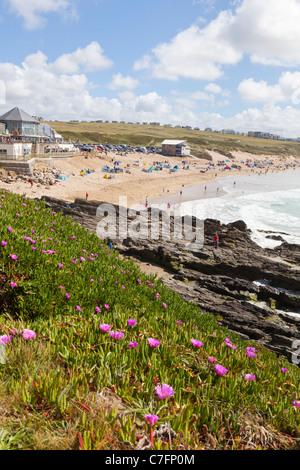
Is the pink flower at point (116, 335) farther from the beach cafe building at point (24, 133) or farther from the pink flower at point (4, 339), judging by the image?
the beach cafe building at point (24, 133)

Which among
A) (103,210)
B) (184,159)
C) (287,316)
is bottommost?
Answer: (287,316)

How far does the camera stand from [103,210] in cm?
2923

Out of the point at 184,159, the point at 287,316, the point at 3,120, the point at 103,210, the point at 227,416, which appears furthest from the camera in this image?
the point at 184,159

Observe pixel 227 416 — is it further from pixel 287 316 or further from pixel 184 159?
pixel 184 159

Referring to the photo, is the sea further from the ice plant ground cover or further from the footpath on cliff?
the ice plant ground cover

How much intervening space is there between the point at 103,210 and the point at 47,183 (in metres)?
16.4

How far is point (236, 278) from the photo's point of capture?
56.4 ft

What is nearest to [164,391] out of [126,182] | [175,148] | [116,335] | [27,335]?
[116,335]

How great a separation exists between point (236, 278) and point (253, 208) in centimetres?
2905

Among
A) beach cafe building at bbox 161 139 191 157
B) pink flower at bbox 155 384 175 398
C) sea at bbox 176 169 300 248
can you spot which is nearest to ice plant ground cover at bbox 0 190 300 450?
pink flower at bbox 155 384 175 398

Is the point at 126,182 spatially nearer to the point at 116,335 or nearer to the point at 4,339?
the point at 116,335

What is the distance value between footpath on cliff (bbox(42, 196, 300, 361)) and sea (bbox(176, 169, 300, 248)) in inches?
230

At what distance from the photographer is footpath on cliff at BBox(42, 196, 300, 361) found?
38.6ft
